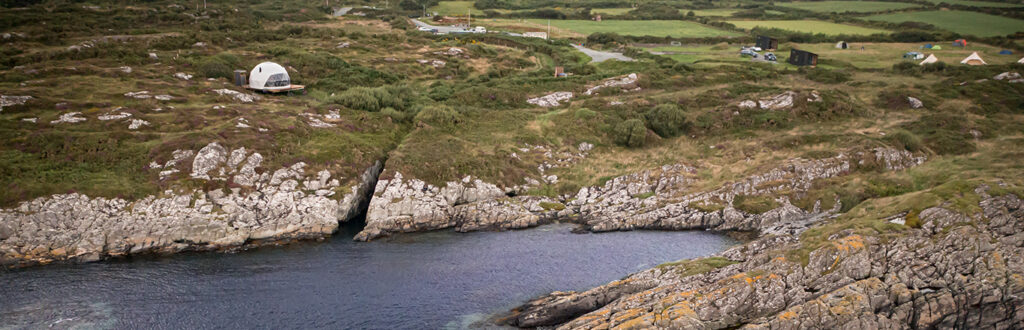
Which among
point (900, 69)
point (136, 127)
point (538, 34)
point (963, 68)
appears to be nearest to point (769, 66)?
point (900, 69)

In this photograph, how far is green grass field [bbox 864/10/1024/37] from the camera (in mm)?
113431

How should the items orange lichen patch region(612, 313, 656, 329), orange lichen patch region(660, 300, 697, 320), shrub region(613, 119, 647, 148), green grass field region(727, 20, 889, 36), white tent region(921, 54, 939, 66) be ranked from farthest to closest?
green grass field region(727, 20, 889, 36) → white tent region(921, 54, 939, 66) → shrub region(613, 119, 647, 148) → orange lichen patch region(660, 300, 697, 320) → orange lichen patch region(612, 313, 656, 329)

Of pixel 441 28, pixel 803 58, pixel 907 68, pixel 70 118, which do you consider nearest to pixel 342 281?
pixel 70 118

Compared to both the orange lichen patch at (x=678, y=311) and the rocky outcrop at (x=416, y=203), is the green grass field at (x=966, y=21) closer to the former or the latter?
the rocky outcrop at (x=416, y=203)

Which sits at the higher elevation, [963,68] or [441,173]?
[963,68]

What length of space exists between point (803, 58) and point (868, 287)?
85.2 metres

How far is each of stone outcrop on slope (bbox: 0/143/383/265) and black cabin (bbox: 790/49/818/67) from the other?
84701 mm

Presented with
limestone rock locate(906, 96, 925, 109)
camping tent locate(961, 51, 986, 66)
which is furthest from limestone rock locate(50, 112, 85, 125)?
camping tent locate(961, 51, 986, 66)

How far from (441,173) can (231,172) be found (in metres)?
20.8

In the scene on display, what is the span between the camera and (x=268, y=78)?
83750 millimetres

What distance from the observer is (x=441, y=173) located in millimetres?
64875

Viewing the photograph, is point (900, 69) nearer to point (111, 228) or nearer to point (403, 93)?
point (403, 93)

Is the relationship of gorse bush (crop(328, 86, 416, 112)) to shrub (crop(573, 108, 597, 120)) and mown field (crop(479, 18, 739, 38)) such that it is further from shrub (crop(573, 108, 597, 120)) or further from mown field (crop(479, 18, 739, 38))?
mown field (crop(479, 18, 739, 38))

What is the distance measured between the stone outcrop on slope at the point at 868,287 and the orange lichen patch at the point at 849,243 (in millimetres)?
56
